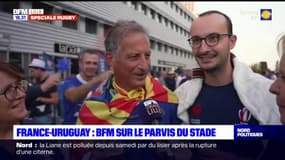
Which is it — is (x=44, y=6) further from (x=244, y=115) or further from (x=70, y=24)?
(x=244, y=115)

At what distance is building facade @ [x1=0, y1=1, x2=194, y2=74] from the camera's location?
6.39 ft

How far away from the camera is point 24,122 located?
2.05 metres

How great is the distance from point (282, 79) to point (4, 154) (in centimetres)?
144

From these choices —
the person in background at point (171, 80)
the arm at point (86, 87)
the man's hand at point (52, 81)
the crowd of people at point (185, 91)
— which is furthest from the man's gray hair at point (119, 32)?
the man's hand at point (52, 81)

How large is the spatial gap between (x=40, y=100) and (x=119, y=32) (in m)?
0.71

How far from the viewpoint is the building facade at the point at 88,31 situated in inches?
76.7

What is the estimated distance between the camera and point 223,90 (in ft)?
6.28

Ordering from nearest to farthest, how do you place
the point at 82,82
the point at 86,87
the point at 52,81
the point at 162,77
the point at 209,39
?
the point at 209,39 < the point at 162,77 < the point at 52,81 < the point at 86,87 < the point at 82,82

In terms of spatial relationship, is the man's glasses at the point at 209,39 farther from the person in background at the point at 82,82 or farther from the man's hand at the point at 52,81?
the man's hand at the point at 52,81

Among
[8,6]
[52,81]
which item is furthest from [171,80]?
[8,6]

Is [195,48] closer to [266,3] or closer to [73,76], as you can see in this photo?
[266,3]

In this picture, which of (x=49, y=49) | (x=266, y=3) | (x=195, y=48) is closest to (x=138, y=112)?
(x=195, y=48)

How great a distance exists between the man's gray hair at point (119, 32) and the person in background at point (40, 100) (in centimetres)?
Result: 36

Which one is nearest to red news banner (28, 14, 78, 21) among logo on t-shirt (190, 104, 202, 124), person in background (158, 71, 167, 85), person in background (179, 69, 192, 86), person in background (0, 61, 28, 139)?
person in background (0, 61, 28, 139)
